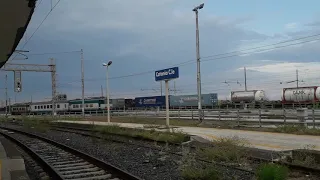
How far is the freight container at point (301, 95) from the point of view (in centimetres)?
5297

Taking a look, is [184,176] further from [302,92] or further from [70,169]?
[302,92]

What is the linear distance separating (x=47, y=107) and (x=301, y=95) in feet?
208

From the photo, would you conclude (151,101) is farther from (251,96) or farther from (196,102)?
(251,96)

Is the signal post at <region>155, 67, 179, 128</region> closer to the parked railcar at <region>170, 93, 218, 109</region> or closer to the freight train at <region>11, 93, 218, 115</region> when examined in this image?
the freight train at <region>11, 93, 218, 115</region>

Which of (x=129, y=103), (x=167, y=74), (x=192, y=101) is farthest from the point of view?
(x=129, y=103)

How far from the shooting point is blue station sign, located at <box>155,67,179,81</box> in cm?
2742

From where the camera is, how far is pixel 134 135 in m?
22.8

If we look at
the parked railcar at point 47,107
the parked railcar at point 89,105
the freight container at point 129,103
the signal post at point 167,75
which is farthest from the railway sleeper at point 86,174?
the freight container at point 129,103

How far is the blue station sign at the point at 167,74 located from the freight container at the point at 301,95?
1245 inches

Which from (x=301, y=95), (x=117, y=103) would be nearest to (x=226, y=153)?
(x=301, y=95)

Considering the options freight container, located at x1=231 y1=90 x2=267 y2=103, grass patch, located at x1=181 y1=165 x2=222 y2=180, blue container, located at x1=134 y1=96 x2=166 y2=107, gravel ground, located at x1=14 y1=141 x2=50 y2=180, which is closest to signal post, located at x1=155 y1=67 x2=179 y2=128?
gravel ground, located at x1=14 y1=141 x2=50 y2=180

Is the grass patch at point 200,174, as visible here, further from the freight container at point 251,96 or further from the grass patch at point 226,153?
the freight container at point 251,96

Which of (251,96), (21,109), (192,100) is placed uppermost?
(251,96)

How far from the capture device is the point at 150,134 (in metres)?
21.9
